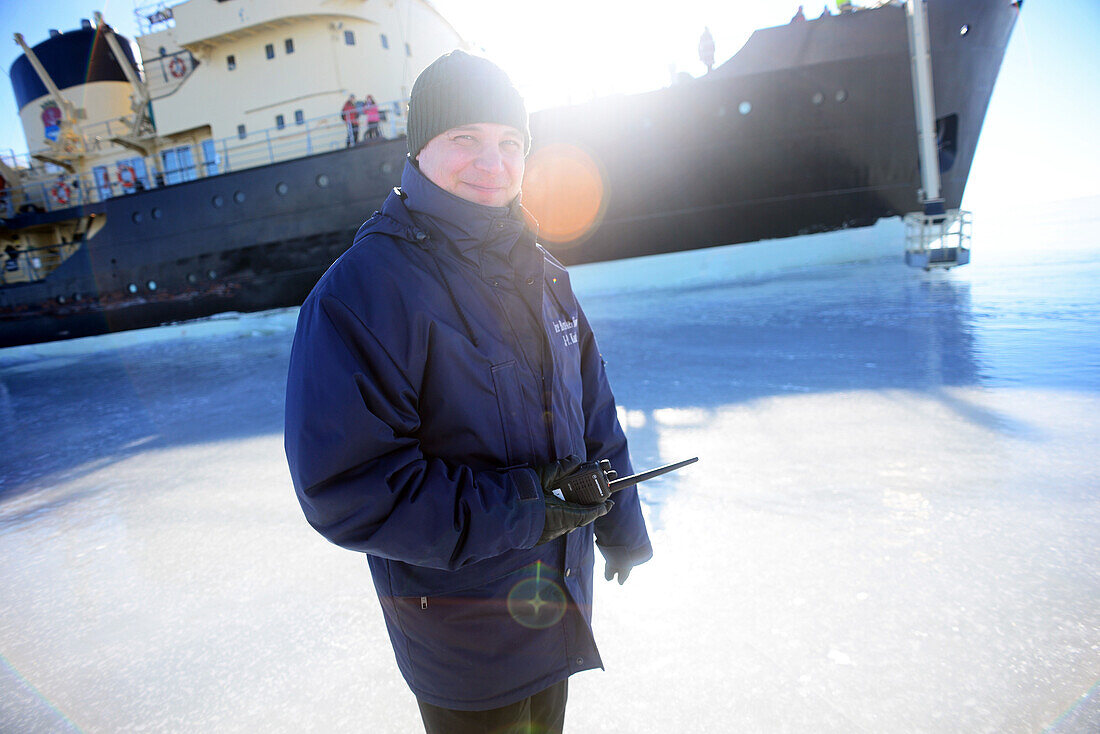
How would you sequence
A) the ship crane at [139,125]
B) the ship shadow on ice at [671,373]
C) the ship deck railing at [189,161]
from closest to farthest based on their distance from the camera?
the ship shadow on ice at [671,373] → the ship deck railing at [189,161] → the ship crane at [139,125]

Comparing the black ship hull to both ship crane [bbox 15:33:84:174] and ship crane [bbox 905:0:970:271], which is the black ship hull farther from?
ship crane [bbox 15:33:84:174]

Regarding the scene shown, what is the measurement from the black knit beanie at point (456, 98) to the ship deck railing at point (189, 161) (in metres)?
9.73

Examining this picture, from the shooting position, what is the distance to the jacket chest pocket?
0.98m

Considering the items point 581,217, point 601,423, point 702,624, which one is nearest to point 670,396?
point 702,624

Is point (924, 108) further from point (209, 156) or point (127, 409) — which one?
point (209, 156)

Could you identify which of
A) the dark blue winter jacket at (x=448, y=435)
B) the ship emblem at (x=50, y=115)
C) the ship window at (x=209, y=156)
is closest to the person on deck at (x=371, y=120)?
the ship window at (x=209, y=156)

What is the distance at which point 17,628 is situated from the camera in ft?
6.38

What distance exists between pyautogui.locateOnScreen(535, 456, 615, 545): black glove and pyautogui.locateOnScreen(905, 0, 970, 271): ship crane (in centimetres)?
872

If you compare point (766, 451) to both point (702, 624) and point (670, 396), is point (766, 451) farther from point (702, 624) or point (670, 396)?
point (702, 624)

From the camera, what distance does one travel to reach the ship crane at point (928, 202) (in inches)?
307

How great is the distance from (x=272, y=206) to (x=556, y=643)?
36.5 ft

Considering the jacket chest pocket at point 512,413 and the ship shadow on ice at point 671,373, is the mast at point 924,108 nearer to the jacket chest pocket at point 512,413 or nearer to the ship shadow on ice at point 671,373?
the ship shadow on ice at point 671,373

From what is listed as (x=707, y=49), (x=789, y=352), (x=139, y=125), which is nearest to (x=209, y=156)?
(x=139, y=125)

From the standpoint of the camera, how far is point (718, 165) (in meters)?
9.41
